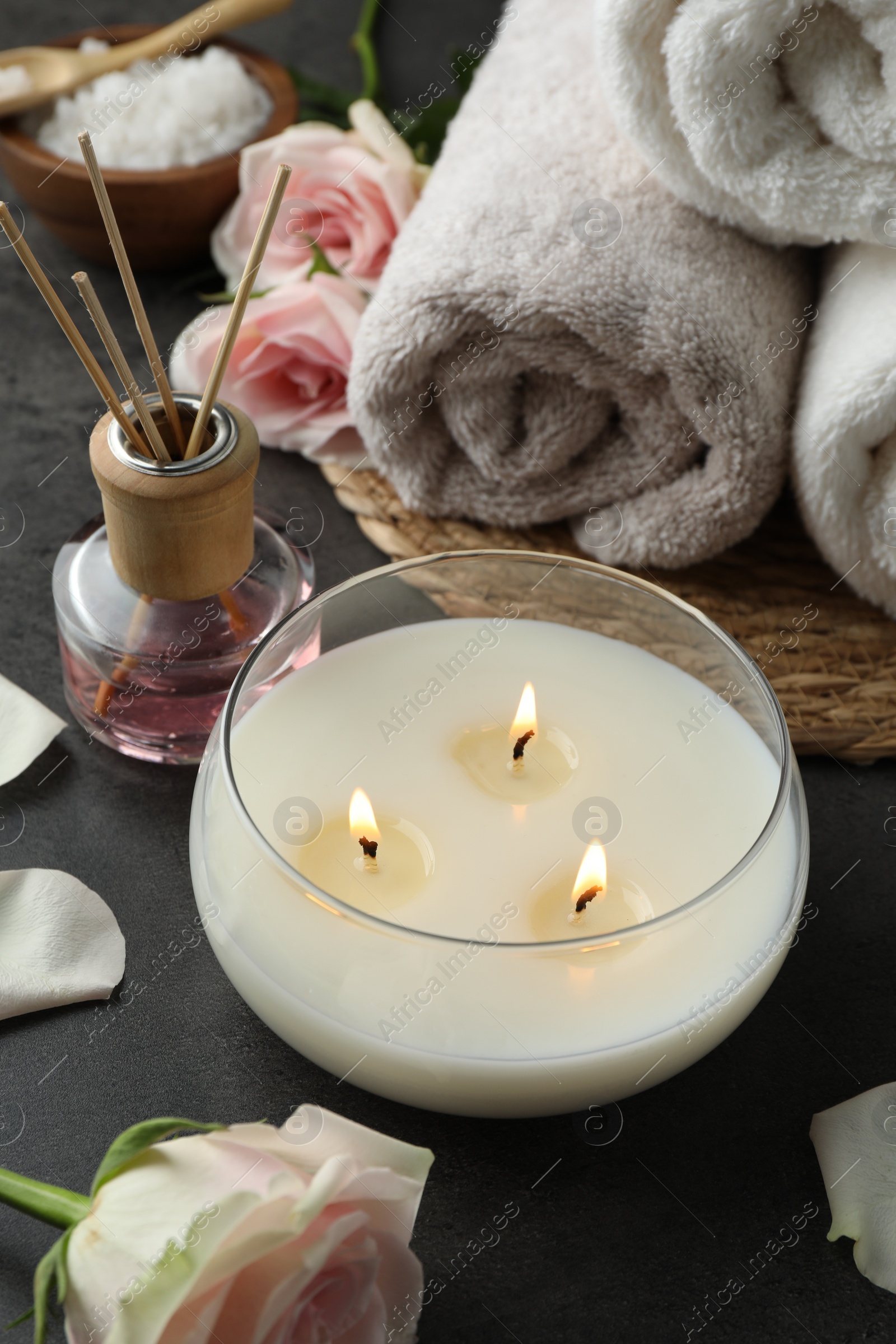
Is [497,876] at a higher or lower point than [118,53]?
lower

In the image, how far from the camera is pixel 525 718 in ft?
1.50

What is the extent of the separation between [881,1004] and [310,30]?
80 cm

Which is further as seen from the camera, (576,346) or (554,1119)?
(576,346)

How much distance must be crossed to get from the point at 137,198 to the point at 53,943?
1.41ft

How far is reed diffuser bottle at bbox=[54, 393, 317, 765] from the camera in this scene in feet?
1.57

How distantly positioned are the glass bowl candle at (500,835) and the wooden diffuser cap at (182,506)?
0.06m

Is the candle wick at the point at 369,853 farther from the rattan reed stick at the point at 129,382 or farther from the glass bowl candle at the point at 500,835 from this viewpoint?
the rattan reed stick at the point at 129,382

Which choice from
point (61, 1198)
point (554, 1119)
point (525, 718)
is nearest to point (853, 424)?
point (525, 718)

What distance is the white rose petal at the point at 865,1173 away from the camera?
412 millimetres

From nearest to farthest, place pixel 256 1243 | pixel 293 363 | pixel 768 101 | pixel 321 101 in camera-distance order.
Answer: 1. pixel 256 1243
2. pixel 768 101
3. pixel 293 363
4. pixel 321 101

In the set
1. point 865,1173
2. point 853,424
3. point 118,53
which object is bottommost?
point 865,1173

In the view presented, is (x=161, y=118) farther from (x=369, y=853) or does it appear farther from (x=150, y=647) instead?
(x=369, y=853)

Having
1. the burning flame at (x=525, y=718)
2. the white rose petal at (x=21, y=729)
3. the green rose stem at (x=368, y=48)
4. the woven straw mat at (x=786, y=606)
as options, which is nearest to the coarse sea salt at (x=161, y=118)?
the green rose stem at (x=368, y=48)

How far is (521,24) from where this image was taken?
0.70m
